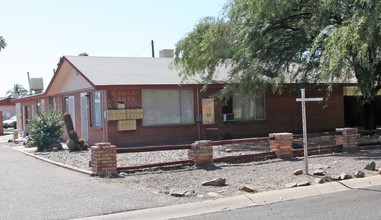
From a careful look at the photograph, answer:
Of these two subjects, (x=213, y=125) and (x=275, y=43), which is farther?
(x=213, y=125)

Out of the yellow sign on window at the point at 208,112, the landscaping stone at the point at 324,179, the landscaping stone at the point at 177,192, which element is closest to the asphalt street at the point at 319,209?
the landscaping stone at the point at 324,179

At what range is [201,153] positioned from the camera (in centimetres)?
1091

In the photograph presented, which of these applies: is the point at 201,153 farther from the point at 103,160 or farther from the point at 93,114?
the point at 93,114

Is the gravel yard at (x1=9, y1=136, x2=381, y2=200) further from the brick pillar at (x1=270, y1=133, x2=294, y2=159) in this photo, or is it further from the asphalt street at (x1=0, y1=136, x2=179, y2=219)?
the asphalt street at (x1=0, y1=136, x2=179, y2=219)

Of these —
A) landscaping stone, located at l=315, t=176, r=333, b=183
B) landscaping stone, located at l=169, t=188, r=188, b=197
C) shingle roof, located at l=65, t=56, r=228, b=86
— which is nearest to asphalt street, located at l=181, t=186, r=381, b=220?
landscaping stone, located at l=315, t=176, r=333, b=183

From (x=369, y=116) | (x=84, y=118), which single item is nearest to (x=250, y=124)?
(x=369, y=116)

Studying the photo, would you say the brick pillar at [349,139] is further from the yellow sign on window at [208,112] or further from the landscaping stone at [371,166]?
the yellow sign on window at [208,112]

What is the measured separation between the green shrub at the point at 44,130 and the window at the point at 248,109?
8.23 m

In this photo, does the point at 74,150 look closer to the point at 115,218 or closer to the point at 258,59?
the point at 258,59

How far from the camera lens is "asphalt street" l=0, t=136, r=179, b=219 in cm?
689

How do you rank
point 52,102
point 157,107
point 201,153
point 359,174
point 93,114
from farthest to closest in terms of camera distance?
point 52,102, point 93,114, point 157,107, point 201,153, point 359,174

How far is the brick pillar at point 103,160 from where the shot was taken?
991cm

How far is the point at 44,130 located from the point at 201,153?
889 centimetres

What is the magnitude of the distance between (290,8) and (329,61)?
13.8ft
